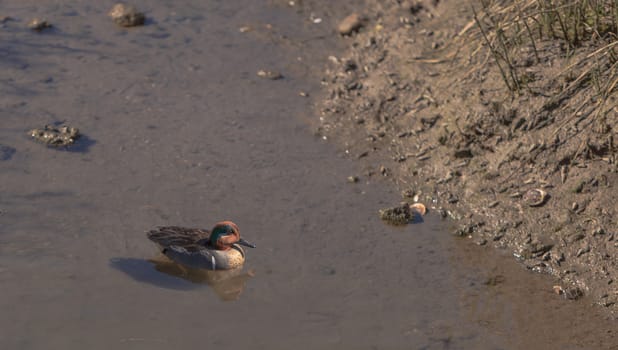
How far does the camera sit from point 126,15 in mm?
A: 10953

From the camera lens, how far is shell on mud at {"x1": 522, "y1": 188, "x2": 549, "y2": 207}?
829 centimetres

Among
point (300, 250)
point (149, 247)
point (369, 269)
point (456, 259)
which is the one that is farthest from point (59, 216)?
point (456, 259)

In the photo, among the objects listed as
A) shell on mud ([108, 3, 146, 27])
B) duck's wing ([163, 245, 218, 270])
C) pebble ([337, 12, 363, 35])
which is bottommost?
duck's wing ([163, 245, 218, 270])

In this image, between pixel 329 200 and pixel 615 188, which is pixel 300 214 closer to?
pixel 329 200

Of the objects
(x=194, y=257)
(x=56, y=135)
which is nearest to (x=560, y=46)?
(x=194, y=257)

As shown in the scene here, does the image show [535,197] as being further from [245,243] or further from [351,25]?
[351,25]

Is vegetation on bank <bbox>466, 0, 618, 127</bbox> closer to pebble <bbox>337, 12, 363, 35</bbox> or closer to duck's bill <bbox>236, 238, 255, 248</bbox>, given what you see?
pebble <bbox>337, 12, 363, 35</bbox>

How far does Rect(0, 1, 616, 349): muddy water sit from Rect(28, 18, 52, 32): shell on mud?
0.46ft

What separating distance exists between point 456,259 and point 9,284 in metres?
3.76

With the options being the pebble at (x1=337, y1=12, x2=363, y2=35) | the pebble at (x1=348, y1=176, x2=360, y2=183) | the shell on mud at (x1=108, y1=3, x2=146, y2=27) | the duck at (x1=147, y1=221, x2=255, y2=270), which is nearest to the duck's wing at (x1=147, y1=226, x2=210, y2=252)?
the duck at (x1=147, y1=221, x2=255, y2=270)

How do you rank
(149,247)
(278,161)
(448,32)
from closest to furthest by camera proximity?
(149,247) < (278,161) < (448,32)

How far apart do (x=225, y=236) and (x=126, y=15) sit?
4.44 meters

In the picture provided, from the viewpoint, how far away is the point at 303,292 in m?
7.29

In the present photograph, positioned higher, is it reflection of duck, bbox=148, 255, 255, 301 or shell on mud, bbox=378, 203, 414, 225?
shell on mud, bbox=378, 203, 414, 225
